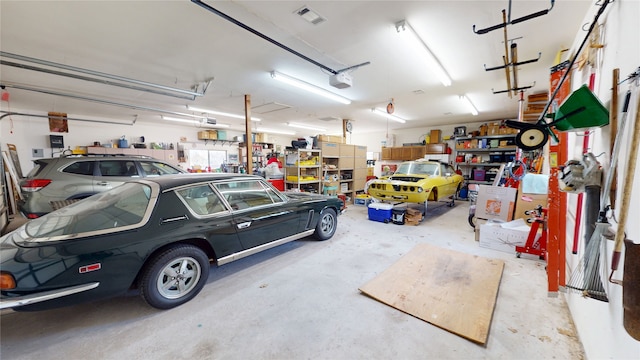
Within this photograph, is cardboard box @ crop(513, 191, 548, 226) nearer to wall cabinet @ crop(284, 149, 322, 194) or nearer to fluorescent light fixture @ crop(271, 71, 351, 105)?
wall cabinet @ crop(284, 149, 322, 194)

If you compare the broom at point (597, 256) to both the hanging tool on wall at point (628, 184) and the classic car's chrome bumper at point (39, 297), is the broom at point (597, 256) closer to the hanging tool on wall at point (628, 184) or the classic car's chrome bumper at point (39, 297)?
the hanging tool on wall at point (628, 184)

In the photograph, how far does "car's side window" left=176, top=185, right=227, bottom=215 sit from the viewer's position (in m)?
2.33

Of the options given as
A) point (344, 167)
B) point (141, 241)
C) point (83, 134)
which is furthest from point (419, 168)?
point (83, 134)

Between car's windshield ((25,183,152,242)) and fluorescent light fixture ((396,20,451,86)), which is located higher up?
fluorescent light fixture ((396,20,451,86))

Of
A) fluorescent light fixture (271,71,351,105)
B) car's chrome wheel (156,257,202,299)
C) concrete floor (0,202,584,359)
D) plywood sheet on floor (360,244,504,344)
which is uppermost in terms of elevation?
fluorescent light fixture (271,71,351,105)

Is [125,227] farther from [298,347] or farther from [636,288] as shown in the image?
[636,288]

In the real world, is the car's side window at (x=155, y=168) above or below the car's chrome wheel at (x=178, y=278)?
above

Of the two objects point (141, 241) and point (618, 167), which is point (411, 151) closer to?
point (618, 167)

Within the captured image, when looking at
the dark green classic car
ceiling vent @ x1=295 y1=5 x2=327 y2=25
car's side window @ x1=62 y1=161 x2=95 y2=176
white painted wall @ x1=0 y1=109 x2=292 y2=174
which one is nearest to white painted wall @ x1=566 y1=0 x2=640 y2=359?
ceiling vent @ x1=295 y1=5 x2=327 y2=25

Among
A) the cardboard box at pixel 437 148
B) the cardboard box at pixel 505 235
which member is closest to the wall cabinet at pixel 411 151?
the cardboard box at pixel 437 148

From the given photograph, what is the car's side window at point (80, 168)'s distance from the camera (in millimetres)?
4035

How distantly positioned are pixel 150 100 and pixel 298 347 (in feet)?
24.3

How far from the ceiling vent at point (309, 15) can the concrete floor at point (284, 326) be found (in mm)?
3167

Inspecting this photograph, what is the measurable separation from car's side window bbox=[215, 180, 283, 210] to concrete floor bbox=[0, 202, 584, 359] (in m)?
0.87
